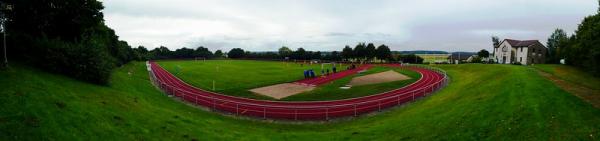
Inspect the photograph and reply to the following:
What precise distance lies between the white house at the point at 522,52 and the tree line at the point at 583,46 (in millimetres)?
1987

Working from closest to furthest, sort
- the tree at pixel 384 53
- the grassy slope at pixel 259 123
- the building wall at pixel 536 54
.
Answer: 1. the grassy slope at pixel 259 123
2. the building wall at pixel 536 54
3. the tree at pixel 384 53

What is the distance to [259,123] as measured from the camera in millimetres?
23625

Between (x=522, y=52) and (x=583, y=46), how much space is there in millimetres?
43836

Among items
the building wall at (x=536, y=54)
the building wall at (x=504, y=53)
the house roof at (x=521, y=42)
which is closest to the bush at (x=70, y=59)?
the building wall at (x=536, y=54)

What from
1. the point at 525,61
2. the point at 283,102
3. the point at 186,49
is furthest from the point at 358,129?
the point at 186,49

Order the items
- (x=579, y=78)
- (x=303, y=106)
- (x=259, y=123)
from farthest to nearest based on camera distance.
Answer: (x=579, y=78) < (x=303, y=106) < (x=259, y=123)

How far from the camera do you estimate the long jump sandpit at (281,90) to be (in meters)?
→ 35.6

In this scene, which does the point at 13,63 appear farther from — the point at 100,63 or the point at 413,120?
the point at 413,120

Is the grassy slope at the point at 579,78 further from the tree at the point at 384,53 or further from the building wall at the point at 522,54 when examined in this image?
the tree at the point at 384,53

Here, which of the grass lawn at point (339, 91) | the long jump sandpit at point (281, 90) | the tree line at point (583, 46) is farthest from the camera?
the long jump sandpit at point (281, 90)

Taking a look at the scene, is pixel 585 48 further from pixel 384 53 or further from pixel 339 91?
pixel 384 53

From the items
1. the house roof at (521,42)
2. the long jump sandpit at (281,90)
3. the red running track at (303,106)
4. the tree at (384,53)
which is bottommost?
the red running track at (303,106)

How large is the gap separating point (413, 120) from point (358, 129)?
3041mm

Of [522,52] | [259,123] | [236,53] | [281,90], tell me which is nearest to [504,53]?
[522,52]
